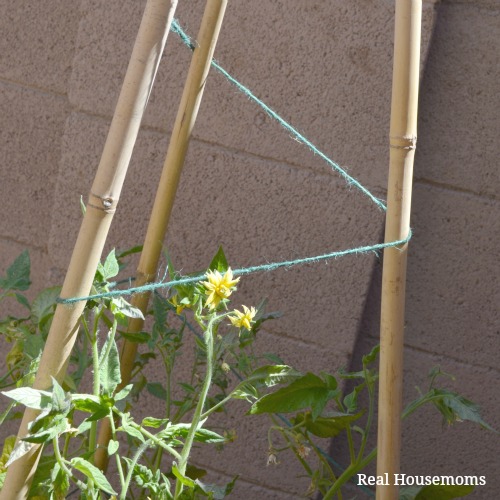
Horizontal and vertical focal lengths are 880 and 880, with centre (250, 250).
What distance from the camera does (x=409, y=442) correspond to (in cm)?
227

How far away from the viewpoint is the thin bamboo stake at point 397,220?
51.9 inches

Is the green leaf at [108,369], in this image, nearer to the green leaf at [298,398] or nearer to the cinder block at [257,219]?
the green leaf at [298,398]

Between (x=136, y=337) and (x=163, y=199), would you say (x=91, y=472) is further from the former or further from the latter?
(x=163, y=199)

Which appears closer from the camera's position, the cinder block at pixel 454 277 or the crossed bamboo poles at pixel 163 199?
the crossed bamboo poles at pixel 163 199

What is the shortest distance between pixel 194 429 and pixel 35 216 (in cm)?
113

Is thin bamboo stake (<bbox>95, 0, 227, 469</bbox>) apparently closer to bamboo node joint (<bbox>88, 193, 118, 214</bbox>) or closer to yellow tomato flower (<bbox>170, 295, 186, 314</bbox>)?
yellow tomato flower (<bbox>170, 295, 186, 314</bbox>)

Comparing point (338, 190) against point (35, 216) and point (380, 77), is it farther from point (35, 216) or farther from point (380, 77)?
point (35, 216)

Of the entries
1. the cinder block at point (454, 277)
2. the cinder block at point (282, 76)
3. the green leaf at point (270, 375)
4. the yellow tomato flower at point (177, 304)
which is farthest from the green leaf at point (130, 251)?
the cinder block at point (454, 277)

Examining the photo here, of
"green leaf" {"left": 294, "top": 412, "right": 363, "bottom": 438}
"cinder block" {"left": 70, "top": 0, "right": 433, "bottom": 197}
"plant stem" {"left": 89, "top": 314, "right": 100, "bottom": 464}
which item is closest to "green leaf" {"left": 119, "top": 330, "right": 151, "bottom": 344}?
"plant stem" {"left": 89, "top": 314, "right": 100, "bottom": 464}

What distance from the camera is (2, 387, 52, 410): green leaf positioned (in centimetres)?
122

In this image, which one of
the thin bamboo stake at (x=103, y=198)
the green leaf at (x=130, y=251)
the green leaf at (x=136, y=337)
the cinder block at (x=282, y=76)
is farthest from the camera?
the cinder block at (x=282, y=76)

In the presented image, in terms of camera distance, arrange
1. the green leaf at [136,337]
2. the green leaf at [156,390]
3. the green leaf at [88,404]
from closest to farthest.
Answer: the green leaf at [88,404], the green leaf at [136,337], the green leaf at [156,390]

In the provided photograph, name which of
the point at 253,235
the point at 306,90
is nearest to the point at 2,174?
the point at 253,235

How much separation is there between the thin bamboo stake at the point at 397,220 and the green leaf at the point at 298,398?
13 centimetres
